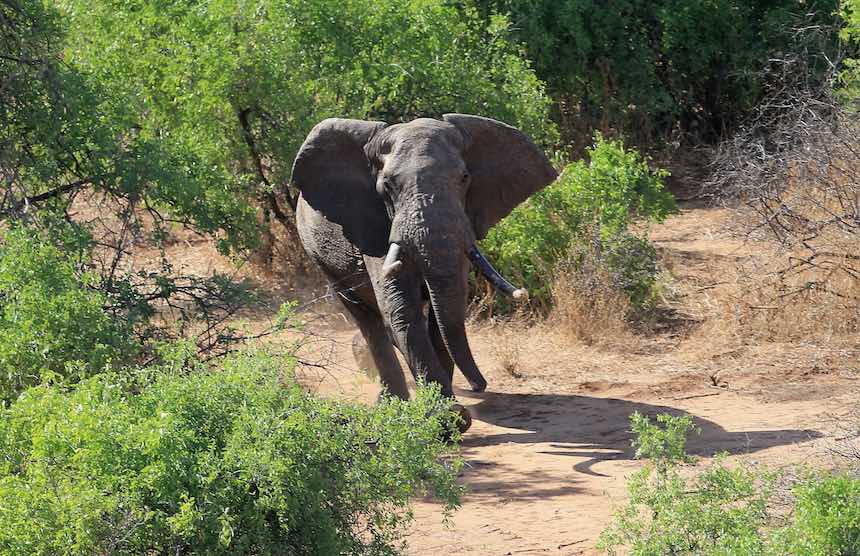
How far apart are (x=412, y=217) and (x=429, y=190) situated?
0.22 meters

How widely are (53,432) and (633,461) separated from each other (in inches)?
159

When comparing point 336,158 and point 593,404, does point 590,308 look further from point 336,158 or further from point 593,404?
point 336,158

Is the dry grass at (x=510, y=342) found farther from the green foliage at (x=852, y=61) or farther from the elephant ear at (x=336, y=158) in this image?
the green foliage at (x=852, y=61)

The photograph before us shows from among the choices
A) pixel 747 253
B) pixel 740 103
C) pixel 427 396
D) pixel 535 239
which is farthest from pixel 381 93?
pixel 427 396

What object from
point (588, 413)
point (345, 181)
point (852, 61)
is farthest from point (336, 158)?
point (852, 61)

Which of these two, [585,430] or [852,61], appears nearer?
[585,430]

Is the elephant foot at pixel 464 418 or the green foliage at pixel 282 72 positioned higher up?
the green foliage at pixel 282 72

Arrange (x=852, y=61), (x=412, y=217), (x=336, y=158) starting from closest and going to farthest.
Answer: (x=412, y=217) → (x=336, y=158) → (x=852, y=61)

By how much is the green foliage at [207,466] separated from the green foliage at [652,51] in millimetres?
10778

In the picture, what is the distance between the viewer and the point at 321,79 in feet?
42.1

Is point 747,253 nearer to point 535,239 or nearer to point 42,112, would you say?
point 535,239

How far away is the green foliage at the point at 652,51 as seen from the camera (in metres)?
16.2

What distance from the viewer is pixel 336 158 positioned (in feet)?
31.7

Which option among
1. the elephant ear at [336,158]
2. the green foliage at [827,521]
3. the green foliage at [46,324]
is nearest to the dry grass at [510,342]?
the elephant ear at [336,158]
